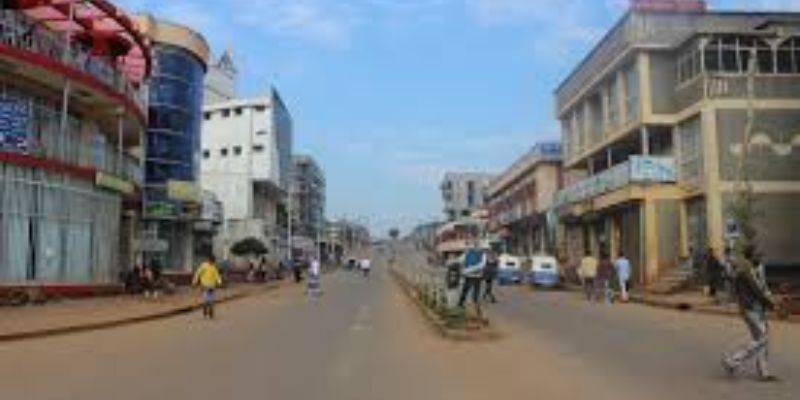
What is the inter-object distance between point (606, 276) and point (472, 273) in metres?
12.9

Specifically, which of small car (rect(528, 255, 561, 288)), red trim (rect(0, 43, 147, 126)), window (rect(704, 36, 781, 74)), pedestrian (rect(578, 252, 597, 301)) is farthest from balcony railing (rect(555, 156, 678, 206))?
red trim (rect(0, 43, 147, 126))

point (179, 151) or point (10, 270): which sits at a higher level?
point (179, 151)

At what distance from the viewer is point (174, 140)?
68.8 metres

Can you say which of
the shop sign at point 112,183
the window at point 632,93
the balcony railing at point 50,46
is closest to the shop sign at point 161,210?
the shop sign at point 112,183

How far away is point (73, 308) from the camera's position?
103ft

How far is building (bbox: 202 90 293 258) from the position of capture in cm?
10350

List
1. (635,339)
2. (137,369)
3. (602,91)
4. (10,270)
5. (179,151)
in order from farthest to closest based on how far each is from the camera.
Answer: (179,151) → (602,91) → (10,270) → (635,339) → (137,369)

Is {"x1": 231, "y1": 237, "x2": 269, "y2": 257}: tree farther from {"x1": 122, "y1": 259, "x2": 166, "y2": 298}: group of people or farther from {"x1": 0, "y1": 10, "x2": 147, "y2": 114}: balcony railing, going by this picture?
{"x1": 0, "y1": 10, "x2": 147, "y2": 114}: balcony railing

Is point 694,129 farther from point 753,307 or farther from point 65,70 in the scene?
point 753,307

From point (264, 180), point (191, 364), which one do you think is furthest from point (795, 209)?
point (264, 180)

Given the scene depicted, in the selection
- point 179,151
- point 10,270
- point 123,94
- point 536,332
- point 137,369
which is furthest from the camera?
point 179,151

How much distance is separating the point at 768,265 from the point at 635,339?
25.9 meters

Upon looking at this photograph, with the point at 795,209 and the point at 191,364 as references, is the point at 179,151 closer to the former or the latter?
the point at 795,209

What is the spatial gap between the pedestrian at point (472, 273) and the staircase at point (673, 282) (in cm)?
1744
